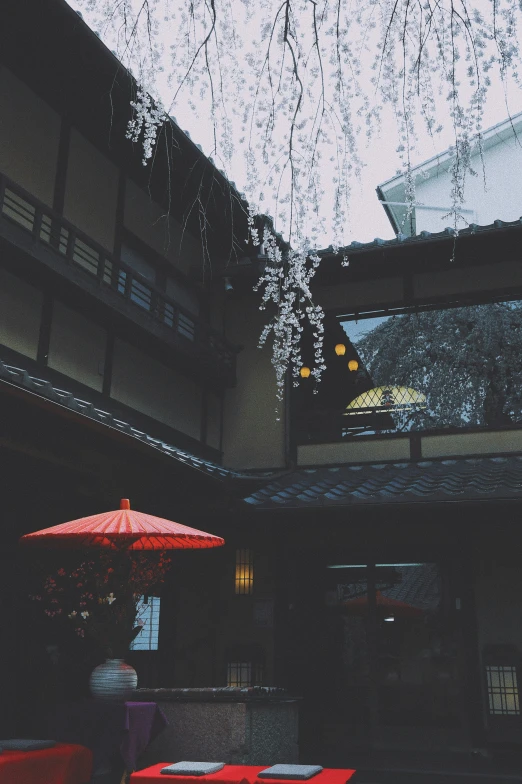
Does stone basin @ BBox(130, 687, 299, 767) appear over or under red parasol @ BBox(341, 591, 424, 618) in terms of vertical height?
under

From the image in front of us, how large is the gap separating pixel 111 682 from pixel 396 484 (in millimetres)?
3859

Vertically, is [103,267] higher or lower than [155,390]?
higher

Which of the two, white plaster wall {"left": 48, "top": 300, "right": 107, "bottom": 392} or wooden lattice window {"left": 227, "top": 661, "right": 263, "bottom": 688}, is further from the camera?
wooden lattice window {"left": 227, "top": 661, "right": 263, "bottom": 688}

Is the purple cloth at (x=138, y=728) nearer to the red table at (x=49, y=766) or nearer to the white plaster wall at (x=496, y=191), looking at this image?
the red table at (x=49, y=766)

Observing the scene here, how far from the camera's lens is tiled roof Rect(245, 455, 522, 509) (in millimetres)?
7402

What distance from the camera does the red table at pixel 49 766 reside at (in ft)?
13.9

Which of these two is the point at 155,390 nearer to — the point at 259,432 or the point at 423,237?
the point at 259,432

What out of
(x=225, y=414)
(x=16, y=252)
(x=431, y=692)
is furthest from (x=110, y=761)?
(x=225, y=414)

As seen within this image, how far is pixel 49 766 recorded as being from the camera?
4.50 meters

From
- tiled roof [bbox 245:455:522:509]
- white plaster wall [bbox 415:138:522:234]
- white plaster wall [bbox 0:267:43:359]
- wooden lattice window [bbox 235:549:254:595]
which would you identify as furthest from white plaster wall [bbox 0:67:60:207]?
white plaster wall [bbox 415:138:522:234]

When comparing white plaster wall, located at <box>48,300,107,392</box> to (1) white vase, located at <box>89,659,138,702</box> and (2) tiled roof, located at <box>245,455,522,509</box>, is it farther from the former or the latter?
(1) white vase, located at <box>89,659,138,702</box>

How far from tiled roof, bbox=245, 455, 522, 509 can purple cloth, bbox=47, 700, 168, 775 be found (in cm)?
315

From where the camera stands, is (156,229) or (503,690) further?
(156,229)

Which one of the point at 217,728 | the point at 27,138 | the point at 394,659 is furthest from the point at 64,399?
the point at 394,659
